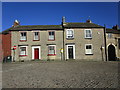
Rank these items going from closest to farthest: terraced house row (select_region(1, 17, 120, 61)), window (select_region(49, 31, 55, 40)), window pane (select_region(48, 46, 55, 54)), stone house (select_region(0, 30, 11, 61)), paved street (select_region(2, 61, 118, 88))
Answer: paved street (select_region(2, 61, 118, 88)), terraced house row (select_region(1, 17, 120, 61)), window pane (select_region(48, 46, 55, 54)), window (select_region(49, 31, 55, 40)), stone house (select_region(0, 30, 11, 61))

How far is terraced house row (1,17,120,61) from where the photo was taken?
17.3 metres

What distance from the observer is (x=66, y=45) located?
17.5 meters

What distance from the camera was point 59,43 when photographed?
17594mm

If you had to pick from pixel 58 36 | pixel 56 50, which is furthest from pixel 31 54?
pixel 58 36

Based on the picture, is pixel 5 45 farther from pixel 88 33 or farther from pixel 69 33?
pixel 88 33

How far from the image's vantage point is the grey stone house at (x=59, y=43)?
17297 mm

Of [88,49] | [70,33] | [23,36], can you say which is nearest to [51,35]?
[70,33]

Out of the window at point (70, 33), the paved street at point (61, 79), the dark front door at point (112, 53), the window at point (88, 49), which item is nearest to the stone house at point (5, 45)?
the window at point (70, 33)

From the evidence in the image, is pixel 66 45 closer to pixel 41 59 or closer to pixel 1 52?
pixel 41 59

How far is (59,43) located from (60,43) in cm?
19

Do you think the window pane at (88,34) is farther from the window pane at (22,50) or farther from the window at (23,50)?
the window pane at (22,50)

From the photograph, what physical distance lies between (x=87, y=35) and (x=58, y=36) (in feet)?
18.4

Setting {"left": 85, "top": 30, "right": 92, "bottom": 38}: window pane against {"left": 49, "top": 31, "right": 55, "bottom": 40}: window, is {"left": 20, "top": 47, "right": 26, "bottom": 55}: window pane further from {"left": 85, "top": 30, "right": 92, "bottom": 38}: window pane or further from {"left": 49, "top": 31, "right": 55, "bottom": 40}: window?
{"left": 85, "top": 30, "right": 92, "bottom": 38}: window pane

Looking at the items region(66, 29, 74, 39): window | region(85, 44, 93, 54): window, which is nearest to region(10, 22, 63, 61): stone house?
region(66, 29, 74, 39): window
